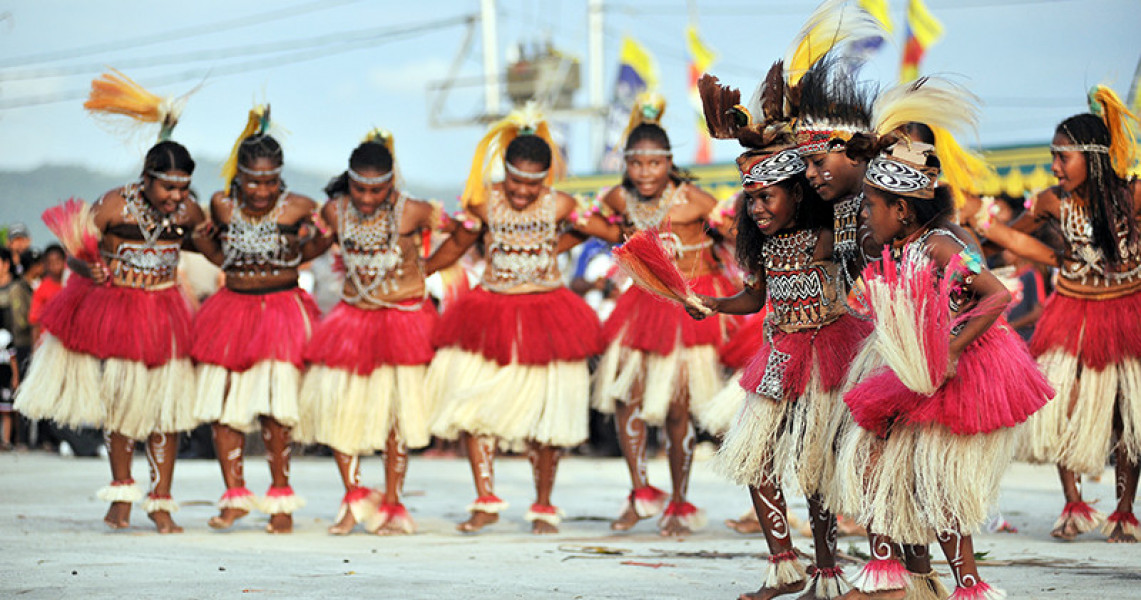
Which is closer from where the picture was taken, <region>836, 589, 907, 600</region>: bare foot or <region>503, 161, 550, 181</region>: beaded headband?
<region>836, 589, 907, 600</region>: bare foot

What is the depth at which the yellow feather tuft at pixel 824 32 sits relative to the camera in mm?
4277

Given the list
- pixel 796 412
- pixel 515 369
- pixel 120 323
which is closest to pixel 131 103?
pixel 120 323

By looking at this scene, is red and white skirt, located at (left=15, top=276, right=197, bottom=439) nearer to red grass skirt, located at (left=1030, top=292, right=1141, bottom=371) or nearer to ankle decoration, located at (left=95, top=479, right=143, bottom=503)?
ankle decoration, located at (left=95, top=479, right=143, bottom=503)

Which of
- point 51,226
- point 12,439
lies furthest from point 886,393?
point 12,439

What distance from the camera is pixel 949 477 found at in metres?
3.70

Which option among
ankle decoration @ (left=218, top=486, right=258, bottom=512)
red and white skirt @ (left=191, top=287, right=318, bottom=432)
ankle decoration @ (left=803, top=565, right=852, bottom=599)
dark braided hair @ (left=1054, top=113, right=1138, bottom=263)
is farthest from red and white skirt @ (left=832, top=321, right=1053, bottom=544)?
ankle decoration @ (left=218, top=486, right=258, bottom=512)

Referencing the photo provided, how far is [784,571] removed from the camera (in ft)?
13.8

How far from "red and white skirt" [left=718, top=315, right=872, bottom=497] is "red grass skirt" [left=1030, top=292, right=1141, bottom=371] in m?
2.26

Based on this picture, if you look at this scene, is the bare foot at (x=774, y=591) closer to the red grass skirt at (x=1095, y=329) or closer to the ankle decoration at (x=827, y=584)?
the ankle decoration at (x=827, y=584)

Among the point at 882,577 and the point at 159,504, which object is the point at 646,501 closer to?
the point at 159,504

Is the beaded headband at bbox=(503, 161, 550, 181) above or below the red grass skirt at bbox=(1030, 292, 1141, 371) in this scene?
above

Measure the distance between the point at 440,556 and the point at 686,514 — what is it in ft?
4.98

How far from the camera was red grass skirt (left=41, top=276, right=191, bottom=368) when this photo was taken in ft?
20.9

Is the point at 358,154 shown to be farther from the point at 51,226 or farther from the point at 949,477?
the point at 949,477
